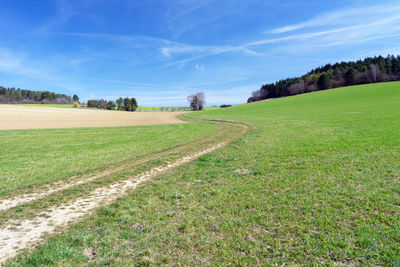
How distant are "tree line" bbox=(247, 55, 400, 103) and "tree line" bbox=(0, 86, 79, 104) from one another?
20850 cm

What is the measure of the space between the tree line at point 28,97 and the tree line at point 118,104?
51.1 metres

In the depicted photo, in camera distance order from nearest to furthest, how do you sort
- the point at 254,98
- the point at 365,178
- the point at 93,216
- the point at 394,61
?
the point at 93,216, the point at 365,178, the point at 394,61, the point at 254,98

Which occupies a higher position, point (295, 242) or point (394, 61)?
point (394, 61)

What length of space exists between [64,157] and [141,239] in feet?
39.5

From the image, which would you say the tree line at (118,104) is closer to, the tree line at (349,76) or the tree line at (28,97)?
the tree line at (28,97)

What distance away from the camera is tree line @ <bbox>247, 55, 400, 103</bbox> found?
108613mm

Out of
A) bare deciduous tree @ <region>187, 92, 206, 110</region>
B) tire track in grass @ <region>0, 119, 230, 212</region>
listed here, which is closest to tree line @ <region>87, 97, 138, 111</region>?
bare deciduous tree @ <region>187, 92, 206, 110</region>

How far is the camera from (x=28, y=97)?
173 metres

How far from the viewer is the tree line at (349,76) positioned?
108613 mm

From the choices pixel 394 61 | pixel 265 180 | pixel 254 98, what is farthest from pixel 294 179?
pixel 254 98

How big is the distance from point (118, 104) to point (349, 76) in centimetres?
16731

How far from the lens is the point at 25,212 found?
6039mm

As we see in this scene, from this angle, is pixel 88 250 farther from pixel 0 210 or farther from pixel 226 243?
pixel 0 210

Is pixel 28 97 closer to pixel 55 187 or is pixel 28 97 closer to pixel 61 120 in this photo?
pixel 61 120
